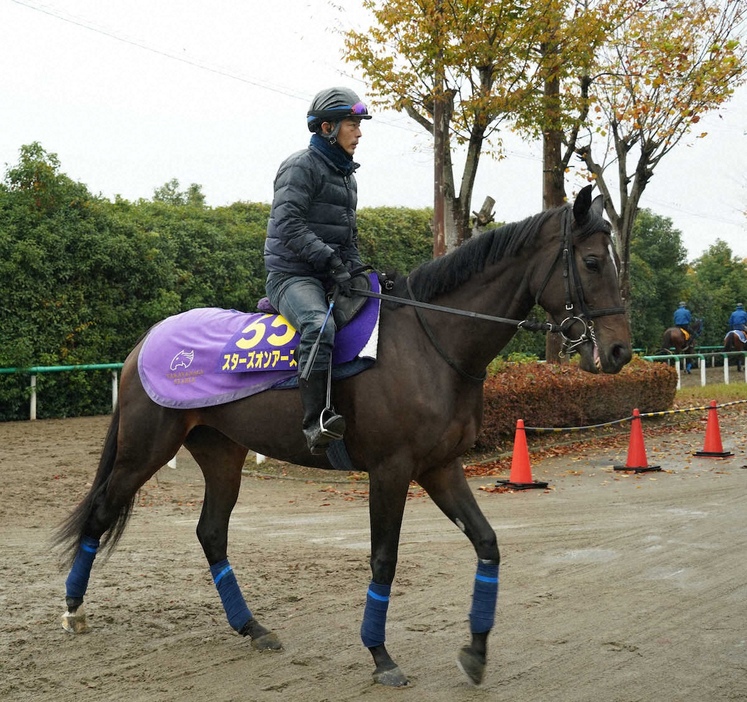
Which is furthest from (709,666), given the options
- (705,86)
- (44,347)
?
(705,86)

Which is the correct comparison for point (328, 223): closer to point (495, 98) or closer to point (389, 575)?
point (389, 575)

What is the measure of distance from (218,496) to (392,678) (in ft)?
5.70

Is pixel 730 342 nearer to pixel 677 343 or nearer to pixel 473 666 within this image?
pixel 677 343

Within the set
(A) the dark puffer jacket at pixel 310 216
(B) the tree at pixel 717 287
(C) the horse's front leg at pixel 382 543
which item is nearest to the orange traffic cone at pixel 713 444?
(A) the dark puffer jacket at pixel 310 216

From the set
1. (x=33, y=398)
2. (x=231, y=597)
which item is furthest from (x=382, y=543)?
(x=33, y=398)

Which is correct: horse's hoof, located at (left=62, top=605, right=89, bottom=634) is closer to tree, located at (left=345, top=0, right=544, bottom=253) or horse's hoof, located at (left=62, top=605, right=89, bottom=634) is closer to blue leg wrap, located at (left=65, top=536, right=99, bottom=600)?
blue leg wrap, located at (left=65, top=536, right=99, bottom=600)

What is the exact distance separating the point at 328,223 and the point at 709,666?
3004 mm

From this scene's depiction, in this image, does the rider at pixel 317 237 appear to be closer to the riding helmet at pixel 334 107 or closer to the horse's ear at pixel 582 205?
the riding helmet at pixel 334 107

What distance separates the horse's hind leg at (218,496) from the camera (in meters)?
5.26

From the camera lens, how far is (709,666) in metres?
4.40

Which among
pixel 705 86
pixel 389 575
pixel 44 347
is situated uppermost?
pixel 705 86

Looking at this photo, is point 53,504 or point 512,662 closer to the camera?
Result: point 512,662

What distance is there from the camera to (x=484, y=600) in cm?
450

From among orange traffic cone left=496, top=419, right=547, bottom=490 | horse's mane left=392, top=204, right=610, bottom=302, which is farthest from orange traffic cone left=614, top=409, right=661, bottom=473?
horse's mane left=392, top=204, right=610, bottom=302
